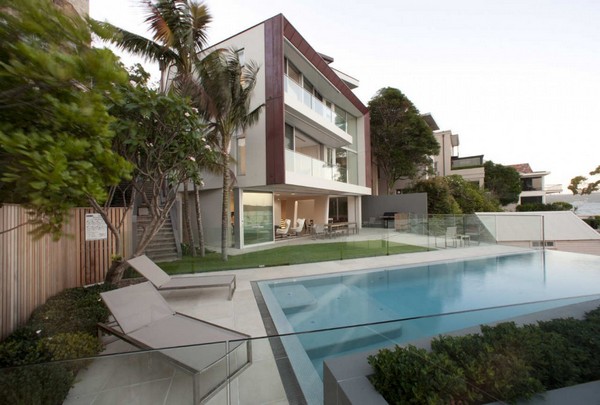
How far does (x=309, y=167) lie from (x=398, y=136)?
689 inches

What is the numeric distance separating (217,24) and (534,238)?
18138 millimetres

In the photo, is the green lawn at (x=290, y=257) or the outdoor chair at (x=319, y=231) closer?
the green lawn at (x=290, y=257)

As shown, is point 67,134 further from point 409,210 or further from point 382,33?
point 409,210

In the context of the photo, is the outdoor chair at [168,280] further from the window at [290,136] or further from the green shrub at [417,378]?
the window at [290,136]

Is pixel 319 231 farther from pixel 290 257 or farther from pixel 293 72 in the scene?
pixel 293 72

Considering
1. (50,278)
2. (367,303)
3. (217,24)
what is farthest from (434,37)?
(50,278)

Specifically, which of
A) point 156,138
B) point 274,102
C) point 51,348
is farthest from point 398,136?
point 51,348

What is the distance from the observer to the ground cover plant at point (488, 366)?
1.95 metres

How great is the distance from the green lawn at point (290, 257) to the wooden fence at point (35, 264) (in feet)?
6.32

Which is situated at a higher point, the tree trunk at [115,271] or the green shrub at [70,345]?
the tree trunk at [115,271]

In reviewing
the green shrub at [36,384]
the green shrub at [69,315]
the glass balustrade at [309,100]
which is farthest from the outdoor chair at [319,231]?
the green shrub at [36,384]

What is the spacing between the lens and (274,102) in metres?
11.3

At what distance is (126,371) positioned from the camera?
2037 mm

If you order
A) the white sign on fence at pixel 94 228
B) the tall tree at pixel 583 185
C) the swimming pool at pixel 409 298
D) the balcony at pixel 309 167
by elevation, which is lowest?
the swimming pool at pixel 409 298
